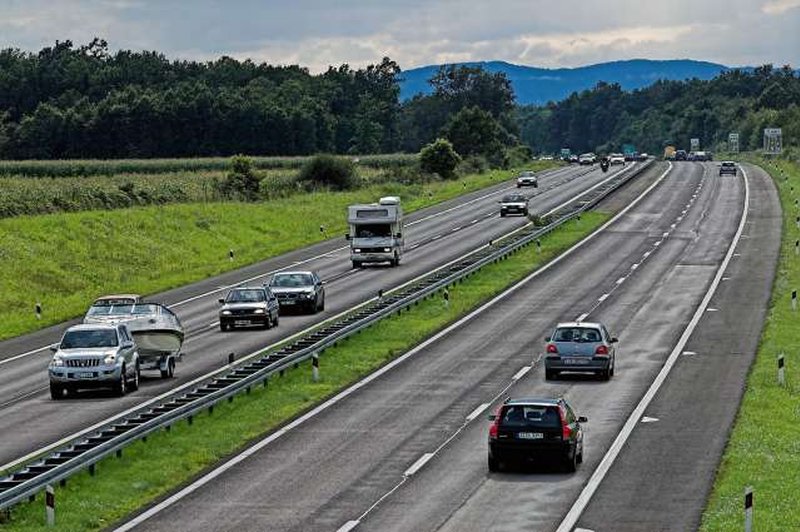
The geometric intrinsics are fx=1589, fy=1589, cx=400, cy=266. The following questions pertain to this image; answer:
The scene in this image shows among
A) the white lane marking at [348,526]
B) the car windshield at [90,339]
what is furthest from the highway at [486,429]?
the car windshield at [90,339]

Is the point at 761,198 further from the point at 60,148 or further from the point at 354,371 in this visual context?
the point at 60,148

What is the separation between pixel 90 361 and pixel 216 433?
6121 millimetres

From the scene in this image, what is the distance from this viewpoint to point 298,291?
59219 millimetres

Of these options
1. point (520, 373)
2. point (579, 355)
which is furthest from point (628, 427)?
point (520, 373)

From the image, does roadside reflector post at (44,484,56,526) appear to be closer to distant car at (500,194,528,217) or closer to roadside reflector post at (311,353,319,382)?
roadside reflector post at (311,353,319,382)

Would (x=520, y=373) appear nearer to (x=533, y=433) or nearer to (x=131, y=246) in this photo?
(x=533, y=433)

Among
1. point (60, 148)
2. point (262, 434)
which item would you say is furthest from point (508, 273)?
point (60, 148)

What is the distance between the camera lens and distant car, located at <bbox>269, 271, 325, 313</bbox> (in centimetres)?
5916

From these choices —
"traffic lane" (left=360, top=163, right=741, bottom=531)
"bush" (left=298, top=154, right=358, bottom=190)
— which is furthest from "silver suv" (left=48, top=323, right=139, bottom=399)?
"bush" (left=298, top=154, right=358, bottom=190)

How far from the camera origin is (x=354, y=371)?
45.1 m

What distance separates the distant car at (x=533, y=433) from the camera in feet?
96.8

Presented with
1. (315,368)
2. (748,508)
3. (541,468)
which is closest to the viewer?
(748,508)

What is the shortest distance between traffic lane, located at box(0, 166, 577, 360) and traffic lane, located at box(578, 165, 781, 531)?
21.7 meters

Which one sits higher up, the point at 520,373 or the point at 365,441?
the point at 365,441
